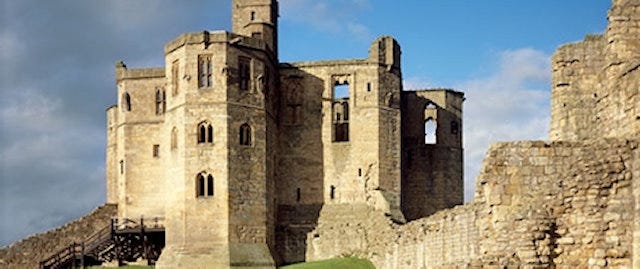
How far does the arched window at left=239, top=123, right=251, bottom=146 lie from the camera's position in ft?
184

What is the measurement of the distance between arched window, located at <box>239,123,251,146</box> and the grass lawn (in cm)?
639

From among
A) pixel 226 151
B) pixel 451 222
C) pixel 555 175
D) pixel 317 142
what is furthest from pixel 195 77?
pixel 555 175

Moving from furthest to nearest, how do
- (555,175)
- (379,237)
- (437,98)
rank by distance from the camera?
(437,98) < (379,237) < (555,175)

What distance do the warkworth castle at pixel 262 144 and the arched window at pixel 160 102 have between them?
0.05 m

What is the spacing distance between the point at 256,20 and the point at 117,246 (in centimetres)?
1462

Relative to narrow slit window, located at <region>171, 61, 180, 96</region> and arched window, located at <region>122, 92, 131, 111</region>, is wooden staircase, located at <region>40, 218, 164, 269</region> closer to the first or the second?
arched window, located at <region>122, 92, 131, 111</region>

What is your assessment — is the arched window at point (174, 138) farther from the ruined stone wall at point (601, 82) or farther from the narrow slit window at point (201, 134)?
the ruined stone wall at point (601, 82)

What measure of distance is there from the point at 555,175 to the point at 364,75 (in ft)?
149

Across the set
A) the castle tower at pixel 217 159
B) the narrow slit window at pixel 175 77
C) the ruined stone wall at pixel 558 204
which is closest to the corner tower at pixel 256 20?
the castle tower at pixel 217 159

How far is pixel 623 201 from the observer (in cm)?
1416

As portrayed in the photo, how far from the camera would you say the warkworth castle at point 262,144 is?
181 feet

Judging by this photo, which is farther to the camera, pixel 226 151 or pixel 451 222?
pixel 226 151

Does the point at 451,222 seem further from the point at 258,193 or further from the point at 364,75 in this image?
the point at 364,75

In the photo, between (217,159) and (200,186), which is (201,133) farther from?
(200,186)
